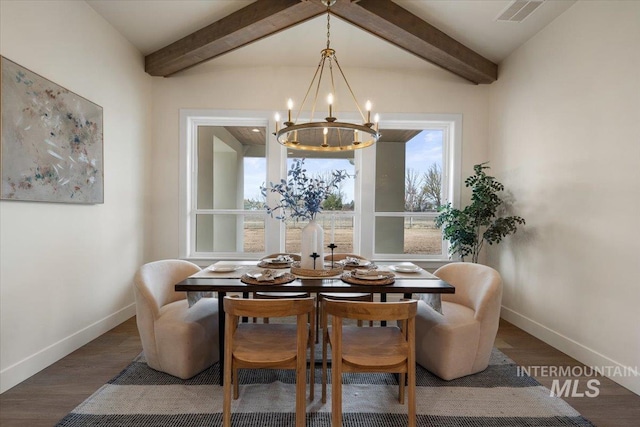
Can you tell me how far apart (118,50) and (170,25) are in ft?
2.02

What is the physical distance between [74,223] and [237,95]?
7.47 feet

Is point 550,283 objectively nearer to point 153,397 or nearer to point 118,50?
point 153,397

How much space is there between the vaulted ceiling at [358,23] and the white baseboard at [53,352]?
2.87 m

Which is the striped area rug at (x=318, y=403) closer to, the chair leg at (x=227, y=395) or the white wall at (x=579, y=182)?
the chair leg at (x=227, y=395)

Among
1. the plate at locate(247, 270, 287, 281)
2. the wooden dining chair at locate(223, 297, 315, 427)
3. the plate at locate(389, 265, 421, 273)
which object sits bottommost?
the wooden dining chair at locate(223, 297, 315, 427)

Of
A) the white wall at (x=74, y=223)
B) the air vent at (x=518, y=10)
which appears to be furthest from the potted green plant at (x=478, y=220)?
the white wall at (x=74, y=223)

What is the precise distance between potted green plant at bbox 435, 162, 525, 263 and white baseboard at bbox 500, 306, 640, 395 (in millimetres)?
753

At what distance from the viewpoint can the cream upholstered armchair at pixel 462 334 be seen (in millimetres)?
2293

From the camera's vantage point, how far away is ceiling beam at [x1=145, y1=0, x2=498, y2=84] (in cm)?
299

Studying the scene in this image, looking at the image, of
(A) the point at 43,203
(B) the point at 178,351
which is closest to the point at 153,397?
(B) the point at 178,351

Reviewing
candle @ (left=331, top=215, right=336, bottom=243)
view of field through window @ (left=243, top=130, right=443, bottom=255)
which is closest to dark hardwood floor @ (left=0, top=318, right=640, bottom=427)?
view of field through window @ (left=243, top=130, right=443, bottom=255)

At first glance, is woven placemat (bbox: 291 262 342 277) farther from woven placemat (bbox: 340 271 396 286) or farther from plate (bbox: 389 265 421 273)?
plate (bbox: 389 265 421 273)

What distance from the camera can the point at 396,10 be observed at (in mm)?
3105

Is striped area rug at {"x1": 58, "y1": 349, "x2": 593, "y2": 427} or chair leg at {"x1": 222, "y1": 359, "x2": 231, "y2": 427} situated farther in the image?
striped area rug at {"x1": 58, "y1": 349, "x2": 593, "y2": 427}
